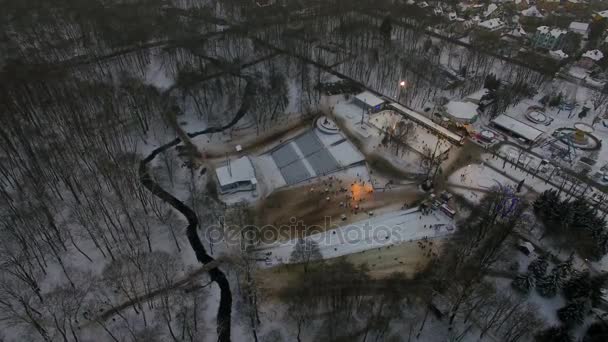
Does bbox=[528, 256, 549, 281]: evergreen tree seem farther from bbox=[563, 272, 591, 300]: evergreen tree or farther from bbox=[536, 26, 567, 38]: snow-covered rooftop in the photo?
bbox=[536, 26, 567, 38]: snow-covered rooftop

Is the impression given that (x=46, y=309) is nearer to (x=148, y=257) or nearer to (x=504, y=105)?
(x=148, y=257)

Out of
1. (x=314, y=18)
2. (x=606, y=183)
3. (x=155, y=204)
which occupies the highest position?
(x=314, y=18)

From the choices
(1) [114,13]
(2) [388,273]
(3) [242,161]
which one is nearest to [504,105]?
(2) [388,273]

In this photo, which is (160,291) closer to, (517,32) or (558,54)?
(558,54)

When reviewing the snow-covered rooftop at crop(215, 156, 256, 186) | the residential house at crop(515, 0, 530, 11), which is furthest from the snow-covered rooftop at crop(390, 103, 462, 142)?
the residential house at crop(515, 0, 530, 11)

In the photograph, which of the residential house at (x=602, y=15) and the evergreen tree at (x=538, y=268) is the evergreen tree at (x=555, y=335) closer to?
the evergreen tree at (x=538, y=268)
